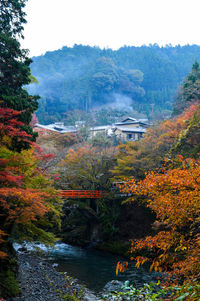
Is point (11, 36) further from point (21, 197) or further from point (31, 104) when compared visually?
point (21, 197)

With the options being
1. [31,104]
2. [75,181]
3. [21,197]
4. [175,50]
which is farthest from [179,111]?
[175,50]

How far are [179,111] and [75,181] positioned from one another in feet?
72.5

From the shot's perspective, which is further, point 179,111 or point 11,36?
point 179,111

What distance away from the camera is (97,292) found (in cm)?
1188

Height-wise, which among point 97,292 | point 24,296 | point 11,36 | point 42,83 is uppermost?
point 42,83

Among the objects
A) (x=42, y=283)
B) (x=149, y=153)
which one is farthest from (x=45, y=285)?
(x=149, y=153)

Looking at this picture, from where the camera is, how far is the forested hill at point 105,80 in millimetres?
76812

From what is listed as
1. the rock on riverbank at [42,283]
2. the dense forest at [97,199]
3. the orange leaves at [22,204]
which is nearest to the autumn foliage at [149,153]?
the dense forest at [97,199]

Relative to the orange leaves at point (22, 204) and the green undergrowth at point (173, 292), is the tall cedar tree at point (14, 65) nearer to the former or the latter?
the orange leaves at point (22, 204)

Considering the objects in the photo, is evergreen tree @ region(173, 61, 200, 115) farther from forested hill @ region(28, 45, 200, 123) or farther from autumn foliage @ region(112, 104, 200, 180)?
forested hill @ region(28, 45, 200, 123)

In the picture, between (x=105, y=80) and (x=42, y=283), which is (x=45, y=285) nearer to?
(x=42, y=283)

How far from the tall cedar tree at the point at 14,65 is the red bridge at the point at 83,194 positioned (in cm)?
948

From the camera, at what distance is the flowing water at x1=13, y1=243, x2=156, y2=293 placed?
13.3 meters

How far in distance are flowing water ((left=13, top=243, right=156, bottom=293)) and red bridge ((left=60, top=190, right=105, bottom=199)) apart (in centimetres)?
369
